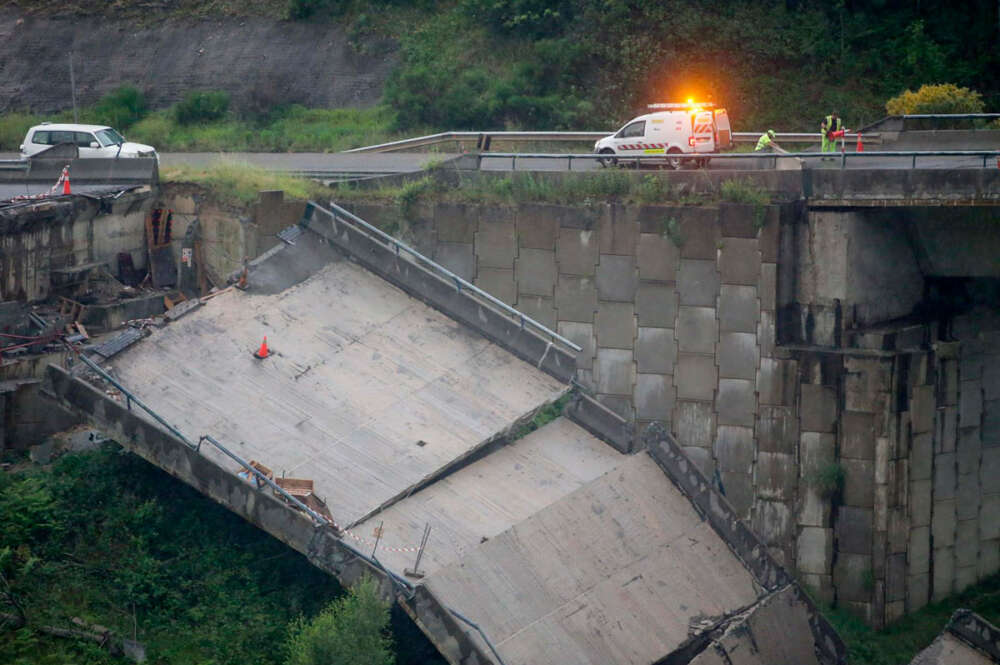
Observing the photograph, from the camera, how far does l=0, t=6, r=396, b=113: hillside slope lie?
38.5 meters

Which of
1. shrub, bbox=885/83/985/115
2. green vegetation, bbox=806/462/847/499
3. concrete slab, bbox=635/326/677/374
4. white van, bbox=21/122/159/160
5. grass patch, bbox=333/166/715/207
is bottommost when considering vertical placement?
green vegetation, bbox=806/462/847/499

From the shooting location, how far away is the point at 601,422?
21281 mm

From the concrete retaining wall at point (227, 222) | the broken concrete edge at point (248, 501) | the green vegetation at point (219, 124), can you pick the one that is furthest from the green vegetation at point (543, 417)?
the green vegetation at point (219, 124)

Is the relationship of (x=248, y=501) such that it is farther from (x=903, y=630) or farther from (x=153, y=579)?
(x=903, y=630)

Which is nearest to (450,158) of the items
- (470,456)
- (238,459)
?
(470,456)

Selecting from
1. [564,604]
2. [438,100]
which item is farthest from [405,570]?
[438,100]

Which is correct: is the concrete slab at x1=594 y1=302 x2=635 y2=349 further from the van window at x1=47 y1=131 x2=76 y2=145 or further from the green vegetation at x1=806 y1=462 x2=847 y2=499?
the van window at x1=47 y1=131 x2=76 y2=145

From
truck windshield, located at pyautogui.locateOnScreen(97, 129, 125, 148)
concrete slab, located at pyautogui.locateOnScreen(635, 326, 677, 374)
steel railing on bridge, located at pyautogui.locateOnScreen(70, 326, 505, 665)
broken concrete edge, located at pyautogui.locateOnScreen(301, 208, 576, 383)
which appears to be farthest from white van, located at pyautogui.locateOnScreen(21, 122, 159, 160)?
concrete slab, located at pyautogui.locateOnScreen(635, 326, 677, 374)

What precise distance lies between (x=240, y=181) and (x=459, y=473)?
8334 millimetres

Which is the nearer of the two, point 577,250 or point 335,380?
point 335,380

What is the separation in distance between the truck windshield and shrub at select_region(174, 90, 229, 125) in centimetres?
684

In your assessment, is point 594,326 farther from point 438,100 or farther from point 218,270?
point 438,100

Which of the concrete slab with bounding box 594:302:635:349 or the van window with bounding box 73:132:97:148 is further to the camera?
the van window with bounding box 73:132:97:148

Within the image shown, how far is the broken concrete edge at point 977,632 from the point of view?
58.1 feet
